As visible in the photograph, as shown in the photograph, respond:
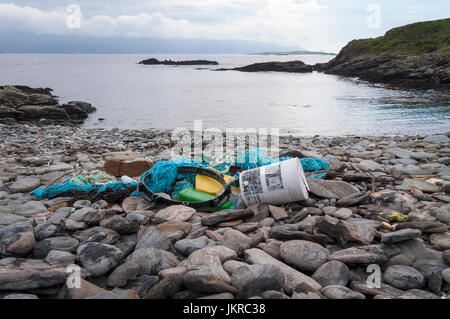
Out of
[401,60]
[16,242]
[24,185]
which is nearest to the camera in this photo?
[16,242]

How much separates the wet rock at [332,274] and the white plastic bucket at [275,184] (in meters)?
1.44

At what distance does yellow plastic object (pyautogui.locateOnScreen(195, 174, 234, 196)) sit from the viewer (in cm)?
505

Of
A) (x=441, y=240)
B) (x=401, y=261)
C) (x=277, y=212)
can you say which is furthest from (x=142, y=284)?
(x=441, y=240)

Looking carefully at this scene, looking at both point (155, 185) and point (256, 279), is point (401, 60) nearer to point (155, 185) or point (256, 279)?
point (155, 185)

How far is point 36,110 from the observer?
736 inches

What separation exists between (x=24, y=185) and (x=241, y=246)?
13.7ft

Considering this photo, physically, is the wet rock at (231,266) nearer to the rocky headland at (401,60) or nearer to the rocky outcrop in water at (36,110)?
the rocky outcrop in water at (36,110)

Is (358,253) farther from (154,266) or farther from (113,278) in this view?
(113,278)

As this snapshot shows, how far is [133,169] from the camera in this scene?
6188 millimetres

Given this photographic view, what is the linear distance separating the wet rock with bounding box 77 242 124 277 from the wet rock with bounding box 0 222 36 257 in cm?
54

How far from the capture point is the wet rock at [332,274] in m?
2.81

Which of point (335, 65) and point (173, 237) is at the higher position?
point (335, 65)
